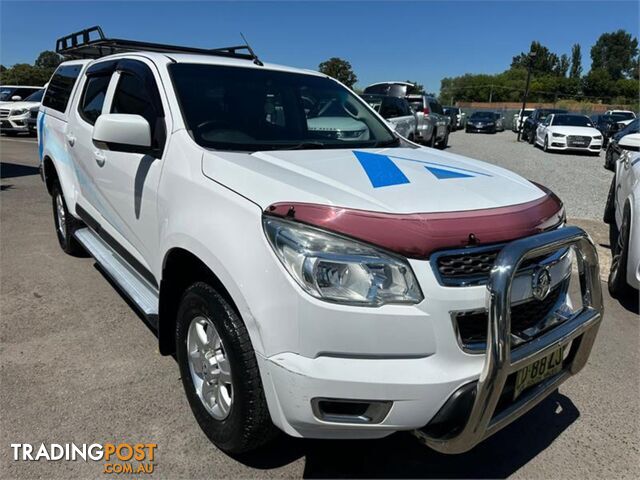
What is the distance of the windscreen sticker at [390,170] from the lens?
7.30ft

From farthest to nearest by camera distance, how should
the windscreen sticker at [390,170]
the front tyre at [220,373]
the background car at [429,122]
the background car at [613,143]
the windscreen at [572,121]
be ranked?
the windscreen at [572,121] → the background car at [429,122] → the background car at [613,143] → the windscreen sticker at [390,170] → the front tyre at [220,373]

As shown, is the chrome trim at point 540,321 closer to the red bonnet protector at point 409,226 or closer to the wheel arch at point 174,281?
the red bonnet protector at point 409,226

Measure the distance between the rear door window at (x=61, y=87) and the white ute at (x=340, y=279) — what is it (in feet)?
7.28

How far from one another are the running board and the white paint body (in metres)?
0.50

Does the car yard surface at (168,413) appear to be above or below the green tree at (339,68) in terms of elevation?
below

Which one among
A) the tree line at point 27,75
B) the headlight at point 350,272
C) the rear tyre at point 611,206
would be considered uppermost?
the tree line at point 27,75

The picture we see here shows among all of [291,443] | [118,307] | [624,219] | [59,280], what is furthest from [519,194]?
[59,280]

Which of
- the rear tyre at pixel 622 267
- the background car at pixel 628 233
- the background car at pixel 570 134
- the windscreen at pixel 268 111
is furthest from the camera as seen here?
the background car at pixel 570 134

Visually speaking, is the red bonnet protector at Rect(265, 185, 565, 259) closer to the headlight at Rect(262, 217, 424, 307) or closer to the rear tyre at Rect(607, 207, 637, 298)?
the headlight at Rect(262, 217, 424, 307)

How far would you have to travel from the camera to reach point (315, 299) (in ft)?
5.83

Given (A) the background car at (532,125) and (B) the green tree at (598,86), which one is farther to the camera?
(B) the green tree at (598,86)

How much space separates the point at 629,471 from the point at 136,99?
3.45m

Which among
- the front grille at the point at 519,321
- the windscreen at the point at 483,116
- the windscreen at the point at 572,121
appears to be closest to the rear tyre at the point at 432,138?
the windscreen at the point at 572,121

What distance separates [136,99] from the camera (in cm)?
321
